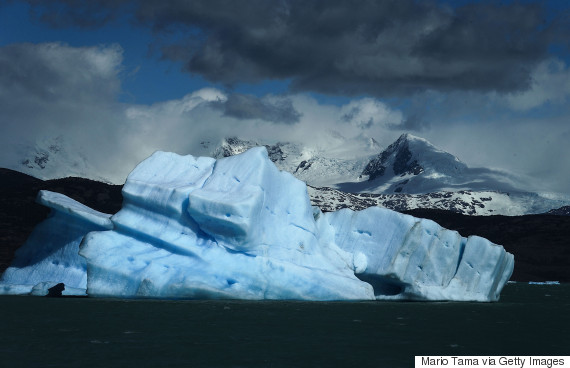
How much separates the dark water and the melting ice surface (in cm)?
82

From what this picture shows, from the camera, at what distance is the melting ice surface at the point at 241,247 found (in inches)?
965

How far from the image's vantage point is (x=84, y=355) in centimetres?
1392

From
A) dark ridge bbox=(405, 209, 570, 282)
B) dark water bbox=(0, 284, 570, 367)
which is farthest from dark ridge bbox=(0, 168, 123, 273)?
dark water bbox=(0, 284, 570, 367)

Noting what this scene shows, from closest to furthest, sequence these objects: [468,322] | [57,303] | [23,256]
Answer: [468,322]
[57,303]
[23,256]

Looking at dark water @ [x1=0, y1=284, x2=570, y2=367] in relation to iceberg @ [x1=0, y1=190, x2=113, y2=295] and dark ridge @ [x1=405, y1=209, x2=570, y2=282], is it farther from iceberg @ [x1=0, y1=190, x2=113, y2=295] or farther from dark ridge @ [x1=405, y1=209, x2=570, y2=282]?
dark ridge @ [x1=405, y1=209, x2=570, y2=282]

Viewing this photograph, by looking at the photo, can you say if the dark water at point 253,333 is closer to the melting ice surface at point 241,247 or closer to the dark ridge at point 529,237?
the melting ice surface at point 241,247

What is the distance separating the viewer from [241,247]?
25.1m

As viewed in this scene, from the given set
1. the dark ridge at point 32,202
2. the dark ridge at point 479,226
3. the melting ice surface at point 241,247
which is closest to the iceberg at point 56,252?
the melting ice surface at point 241,247

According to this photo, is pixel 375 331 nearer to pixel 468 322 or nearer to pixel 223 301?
pixel 468 322

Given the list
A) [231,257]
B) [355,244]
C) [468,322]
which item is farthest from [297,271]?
[468,322]

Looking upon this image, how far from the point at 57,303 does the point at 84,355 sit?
10.5m

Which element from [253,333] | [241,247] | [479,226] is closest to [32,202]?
[479,226]

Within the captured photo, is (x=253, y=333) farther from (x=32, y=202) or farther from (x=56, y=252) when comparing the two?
(x=32, y=202)

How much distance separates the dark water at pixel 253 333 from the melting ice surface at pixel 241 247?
2.69ft
